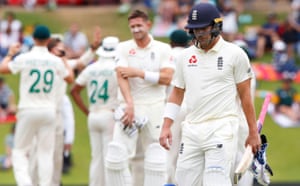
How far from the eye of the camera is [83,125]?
65.6ft

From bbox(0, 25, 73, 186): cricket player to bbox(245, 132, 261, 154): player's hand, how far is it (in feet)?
12.2

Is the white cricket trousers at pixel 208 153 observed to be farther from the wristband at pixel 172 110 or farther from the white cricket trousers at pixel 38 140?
the white cricket trousers at pixel 38 140

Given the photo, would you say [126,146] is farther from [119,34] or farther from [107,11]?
[107,11]

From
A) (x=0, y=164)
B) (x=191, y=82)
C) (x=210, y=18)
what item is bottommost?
(x=0, y=164)

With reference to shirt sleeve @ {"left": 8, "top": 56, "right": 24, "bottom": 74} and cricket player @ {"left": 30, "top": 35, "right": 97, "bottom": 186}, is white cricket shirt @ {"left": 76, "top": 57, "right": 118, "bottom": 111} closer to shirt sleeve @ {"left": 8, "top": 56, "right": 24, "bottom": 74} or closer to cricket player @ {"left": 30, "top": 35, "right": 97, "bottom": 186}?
cricket player @ {"left": 30, "top": 35, "right": 97, "bottom": 186}

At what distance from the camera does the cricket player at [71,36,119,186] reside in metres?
12.1

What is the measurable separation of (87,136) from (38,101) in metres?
7.15

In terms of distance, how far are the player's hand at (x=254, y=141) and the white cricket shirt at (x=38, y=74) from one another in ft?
12.2

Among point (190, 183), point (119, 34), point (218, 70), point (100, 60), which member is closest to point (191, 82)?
point (218, 70)

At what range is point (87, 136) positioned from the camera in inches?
762

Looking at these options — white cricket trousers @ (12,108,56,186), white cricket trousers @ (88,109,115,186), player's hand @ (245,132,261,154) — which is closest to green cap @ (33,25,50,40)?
white cricket trousers @ (12,108,56,186)

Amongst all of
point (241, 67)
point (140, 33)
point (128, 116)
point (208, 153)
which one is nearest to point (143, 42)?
→ point (140, 33)

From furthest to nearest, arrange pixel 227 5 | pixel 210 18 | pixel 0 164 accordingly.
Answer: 1. pixel 227 5
2. pixel 0 164
3. pixel 210 18

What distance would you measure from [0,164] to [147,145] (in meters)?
6.57
